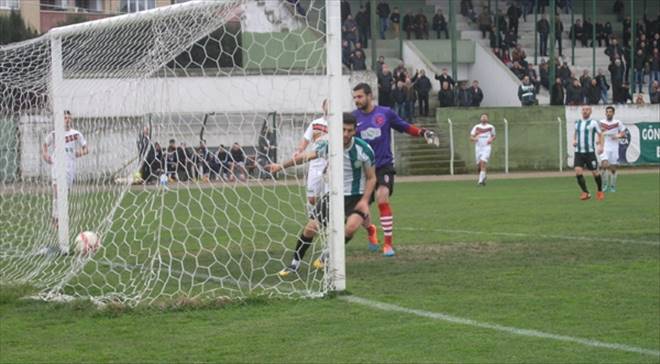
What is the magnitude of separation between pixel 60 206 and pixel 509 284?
20.2ft

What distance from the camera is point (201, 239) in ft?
47.2

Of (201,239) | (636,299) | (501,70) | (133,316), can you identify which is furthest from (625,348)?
(501,70)

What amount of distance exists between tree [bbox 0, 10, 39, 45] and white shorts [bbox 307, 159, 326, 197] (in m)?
28.7

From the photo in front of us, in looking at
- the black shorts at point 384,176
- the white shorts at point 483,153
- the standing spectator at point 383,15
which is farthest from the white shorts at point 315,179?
the standing spectator at point 383,15

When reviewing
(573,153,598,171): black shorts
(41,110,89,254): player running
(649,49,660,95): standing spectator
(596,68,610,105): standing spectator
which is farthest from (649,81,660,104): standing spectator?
(41,110,89,254): player running

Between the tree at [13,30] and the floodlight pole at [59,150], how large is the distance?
26172mm

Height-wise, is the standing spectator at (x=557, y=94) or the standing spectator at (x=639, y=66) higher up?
the standing spectator at (x=639, y=66)

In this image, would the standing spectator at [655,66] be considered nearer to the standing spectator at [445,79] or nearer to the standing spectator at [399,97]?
the standing spectator at [445,79]

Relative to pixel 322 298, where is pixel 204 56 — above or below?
above

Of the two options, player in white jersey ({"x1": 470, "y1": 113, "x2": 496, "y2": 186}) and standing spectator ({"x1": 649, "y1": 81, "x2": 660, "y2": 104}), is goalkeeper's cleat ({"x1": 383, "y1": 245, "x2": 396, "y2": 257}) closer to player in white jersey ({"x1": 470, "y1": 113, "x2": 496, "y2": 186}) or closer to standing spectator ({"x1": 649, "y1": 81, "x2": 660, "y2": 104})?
player in white jersey ({"x1": 470, "y1": 113, "x2": 496, "y2": 186})

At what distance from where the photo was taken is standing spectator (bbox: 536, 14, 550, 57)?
47312 millimetres

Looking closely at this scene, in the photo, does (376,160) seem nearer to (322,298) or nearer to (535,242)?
(535,242)

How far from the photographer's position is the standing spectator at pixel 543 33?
47312 millimetres

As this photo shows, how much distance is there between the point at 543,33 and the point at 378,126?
35.5m
